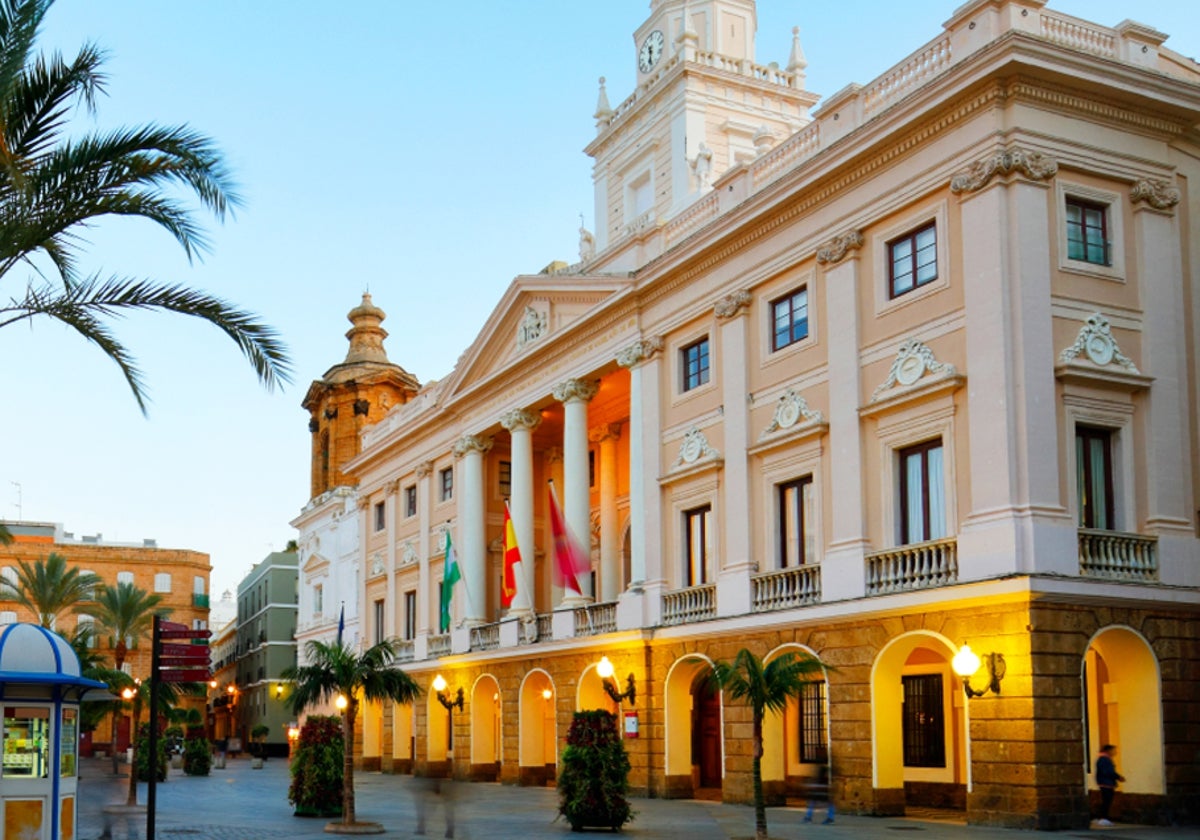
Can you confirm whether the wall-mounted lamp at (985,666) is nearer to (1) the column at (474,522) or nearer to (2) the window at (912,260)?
(2) the window at (912,260)

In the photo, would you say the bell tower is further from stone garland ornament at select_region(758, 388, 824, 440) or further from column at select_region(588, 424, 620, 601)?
stone garland ornament at select_region(758, 388, 824, 440)

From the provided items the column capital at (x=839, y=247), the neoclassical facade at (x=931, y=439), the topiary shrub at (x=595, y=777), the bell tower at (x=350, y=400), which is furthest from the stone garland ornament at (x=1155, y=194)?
the bell tower at (x=350, y=400)

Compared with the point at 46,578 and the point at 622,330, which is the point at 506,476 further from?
the point at 46,578

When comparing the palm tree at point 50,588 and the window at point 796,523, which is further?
the palm tree at point 50,588

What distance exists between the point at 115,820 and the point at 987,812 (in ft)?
52.9

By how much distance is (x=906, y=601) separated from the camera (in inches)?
939

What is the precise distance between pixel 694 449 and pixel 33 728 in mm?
17723

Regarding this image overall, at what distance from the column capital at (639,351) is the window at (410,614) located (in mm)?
18246

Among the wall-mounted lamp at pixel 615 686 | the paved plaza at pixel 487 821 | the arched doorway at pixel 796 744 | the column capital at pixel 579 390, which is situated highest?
the column capital at pixel 579 390

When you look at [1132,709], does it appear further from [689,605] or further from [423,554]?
[423,554]

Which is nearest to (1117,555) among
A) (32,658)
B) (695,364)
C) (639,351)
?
(695,364)

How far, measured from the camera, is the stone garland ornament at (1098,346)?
75.6 ft

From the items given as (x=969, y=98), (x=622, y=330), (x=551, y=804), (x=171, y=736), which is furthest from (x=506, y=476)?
(x=969, y=98)

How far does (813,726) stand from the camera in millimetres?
30094
